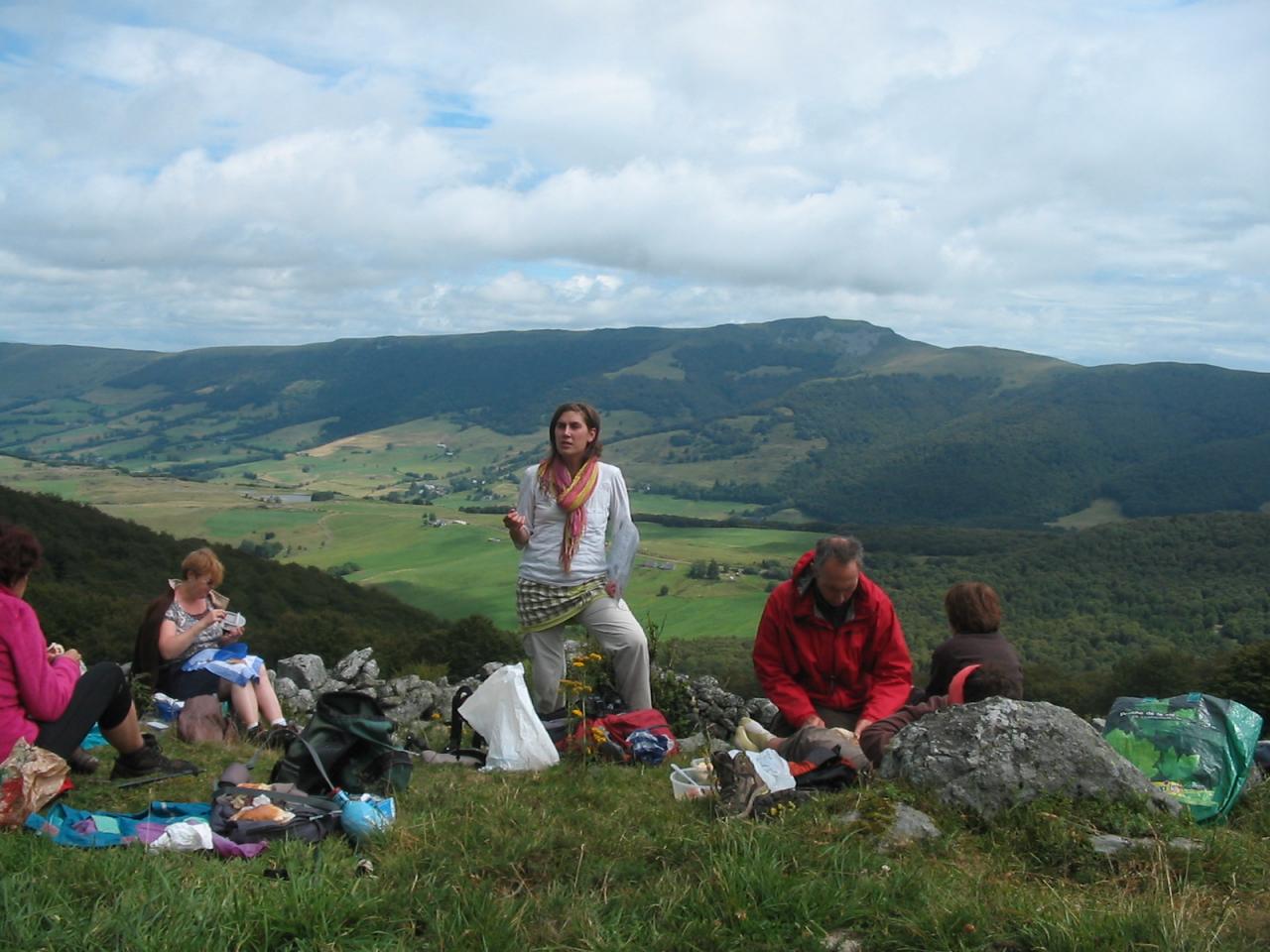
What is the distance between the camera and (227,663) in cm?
805

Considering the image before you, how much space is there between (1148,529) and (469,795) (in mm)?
94855

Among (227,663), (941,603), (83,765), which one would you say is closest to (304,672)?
(227,663)

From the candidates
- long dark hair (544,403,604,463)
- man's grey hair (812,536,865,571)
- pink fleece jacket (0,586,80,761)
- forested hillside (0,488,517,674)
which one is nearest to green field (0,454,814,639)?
forested hillside (0,488,517,674)

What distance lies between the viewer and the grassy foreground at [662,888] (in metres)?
3.49

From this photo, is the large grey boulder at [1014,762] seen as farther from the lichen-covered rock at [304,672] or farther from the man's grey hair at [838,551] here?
the lichen-covered rock at [304,672]

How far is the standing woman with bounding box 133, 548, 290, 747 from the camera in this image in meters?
7.76

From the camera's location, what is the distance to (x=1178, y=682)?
998 inches

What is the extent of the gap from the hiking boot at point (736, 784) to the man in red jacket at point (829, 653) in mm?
1509

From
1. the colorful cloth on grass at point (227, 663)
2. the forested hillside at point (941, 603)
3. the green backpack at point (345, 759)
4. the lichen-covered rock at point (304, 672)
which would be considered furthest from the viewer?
the forested hillside at point (941, 603)

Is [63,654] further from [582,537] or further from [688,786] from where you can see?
[688,786]

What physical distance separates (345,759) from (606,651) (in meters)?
2.28

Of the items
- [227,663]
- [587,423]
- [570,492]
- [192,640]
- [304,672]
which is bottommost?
[304,672]

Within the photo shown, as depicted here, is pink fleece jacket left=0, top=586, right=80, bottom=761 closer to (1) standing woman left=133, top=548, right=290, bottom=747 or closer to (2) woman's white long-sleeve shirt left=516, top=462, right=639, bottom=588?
(1) standing woman left=133, top=548, right=290, bottom=747

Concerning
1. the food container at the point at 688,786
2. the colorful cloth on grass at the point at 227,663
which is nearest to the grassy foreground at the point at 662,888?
the food container at the point at 688,786
